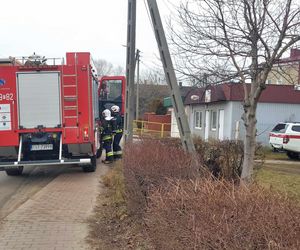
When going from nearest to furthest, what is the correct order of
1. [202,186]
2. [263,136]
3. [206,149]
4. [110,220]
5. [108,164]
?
[202,186], [110,220], [206,149], [108,164], [263,136]

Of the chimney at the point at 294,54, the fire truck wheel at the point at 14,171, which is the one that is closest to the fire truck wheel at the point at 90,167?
the fire truck wheel at the point at 14,171

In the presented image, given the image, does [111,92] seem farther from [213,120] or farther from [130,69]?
[213,120]

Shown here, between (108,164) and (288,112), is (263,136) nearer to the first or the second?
(288,112)

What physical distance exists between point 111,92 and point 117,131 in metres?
1.81

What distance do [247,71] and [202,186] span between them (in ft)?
11.4

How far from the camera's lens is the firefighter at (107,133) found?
15.1 metres

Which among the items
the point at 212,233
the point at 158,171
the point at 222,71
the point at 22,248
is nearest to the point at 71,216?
the point at 22,248

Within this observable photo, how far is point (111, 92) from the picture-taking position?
1669 centimetres

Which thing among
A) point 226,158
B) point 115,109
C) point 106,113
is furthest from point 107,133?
point 226,158

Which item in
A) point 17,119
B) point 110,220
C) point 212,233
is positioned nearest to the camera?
point 212,233

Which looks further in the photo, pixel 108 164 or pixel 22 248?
pixel 108 164

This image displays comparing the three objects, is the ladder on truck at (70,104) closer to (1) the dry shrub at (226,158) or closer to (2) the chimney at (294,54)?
(1) the dry shrub at (226,158)

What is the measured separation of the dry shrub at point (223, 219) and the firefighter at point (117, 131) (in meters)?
11.2

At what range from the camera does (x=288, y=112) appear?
27938 millimetres
